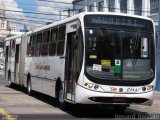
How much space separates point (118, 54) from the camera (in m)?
14.3

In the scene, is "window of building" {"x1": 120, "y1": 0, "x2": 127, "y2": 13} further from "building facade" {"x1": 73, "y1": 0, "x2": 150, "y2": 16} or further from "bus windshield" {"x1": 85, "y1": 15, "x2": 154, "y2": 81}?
"bus windshield" {"x1": 85, "y1": 15, "x2": 154, "y2": 81}

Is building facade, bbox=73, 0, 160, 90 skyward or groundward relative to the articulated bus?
skyward

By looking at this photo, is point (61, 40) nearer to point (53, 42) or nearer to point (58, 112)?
point (53, 42)

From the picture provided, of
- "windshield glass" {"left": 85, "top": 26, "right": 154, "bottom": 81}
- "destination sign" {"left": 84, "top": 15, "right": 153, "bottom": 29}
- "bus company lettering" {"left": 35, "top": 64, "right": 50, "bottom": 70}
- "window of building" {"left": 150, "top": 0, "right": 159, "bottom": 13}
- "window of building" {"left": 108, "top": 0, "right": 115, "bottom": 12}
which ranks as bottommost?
"bus company lettering" {"left": 35, "top": 64, "right": 50, "bottom": 70}

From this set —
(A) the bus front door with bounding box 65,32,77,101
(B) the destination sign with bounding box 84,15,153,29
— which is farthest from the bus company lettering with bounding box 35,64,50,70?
(B) the destination sign with bounding box 84,15,153,29

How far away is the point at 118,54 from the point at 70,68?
198 cm

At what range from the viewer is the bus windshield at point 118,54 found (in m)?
14.1

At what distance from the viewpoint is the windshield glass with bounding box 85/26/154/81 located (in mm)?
14109

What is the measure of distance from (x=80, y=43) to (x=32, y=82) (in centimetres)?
786

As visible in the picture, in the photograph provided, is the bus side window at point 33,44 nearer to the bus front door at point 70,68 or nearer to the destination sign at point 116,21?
the bus front door at point 70,68

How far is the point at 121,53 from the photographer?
564 inches

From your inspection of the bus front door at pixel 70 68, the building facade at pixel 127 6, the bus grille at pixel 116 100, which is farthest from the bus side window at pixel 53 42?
the building facade at pixel 127 6

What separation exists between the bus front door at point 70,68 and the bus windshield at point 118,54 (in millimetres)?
1023

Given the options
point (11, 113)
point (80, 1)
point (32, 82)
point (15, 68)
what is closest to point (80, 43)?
point (11, 113)
